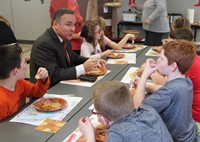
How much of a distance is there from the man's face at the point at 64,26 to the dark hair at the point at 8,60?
66 cm

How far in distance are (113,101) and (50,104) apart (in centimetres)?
74

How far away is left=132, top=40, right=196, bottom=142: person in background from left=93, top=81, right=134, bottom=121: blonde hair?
0.32 meters

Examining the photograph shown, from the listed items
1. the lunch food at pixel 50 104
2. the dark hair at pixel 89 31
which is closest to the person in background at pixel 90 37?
the dark hair at pixel 89 31

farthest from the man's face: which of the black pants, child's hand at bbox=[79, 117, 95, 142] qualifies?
the black pants

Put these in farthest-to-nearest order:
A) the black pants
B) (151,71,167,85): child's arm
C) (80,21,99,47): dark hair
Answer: the black pants
(80,21,99,47): dark hair
(151,71,167,85): child's arm

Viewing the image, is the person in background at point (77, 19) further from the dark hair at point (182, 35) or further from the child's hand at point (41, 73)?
the child's hand at point (41, 73)

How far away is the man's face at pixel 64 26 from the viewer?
2369 millimetres

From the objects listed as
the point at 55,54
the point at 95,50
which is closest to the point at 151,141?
the point at 55,54

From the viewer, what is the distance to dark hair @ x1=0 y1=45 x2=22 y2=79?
1.70 meters

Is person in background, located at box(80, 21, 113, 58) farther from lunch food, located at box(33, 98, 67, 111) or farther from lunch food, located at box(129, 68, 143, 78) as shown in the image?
lunch food, located at box(33, 98, 67, 111)

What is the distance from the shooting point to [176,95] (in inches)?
55.3

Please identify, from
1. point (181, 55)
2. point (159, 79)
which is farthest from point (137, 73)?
point (181, 55)

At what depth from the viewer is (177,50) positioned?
153cm

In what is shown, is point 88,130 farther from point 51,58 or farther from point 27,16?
point 27,16
